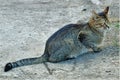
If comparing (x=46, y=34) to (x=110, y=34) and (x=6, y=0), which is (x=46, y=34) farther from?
(x=6, y=0)

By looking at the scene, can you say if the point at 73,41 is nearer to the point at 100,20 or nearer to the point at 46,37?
the point at 100,20

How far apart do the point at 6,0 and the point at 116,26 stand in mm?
2776

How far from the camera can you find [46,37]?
6.27 meters

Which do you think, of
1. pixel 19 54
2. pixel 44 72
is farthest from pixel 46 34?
pixel 44 72

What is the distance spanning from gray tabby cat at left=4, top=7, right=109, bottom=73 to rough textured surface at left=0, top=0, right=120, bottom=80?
87 millimetres

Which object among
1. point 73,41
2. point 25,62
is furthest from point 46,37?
point 25,62

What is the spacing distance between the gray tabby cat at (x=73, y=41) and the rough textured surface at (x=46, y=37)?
0.29ft

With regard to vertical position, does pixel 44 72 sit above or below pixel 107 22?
below

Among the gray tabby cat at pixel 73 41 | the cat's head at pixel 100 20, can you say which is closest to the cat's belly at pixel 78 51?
the gray tabby cat at pixel 73 41

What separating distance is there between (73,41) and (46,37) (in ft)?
2.93

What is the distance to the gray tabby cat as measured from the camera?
17.6ft

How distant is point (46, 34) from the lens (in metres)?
6.39

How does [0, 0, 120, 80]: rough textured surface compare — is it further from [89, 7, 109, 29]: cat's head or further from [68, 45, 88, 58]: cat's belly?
[89, 7, 109, 29]: cat's head

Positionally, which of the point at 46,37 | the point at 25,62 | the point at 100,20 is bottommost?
the point at 25,62
